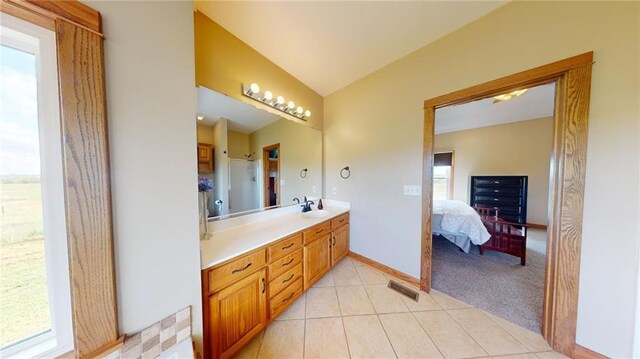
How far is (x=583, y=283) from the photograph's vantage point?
1191 millimetres

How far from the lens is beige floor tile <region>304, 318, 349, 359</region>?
129cm

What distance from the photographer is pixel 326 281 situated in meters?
2.10

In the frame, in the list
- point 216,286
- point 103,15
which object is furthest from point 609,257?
point 103,15

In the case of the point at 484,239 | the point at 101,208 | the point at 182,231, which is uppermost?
the point at 101,208

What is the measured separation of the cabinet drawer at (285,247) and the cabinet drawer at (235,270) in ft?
0.25

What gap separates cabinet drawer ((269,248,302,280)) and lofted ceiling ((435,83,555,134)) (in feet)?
10.8

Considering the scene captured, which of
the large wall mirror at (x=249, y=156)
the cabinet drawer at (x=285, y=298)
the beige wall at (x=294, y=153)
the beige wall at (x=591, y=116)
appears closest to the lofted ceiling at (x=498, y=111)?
the beige wall at (x=591, y=116)

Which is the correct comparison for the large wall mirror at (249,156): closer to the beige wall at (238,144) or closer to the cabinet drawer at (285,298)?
the beige wall at (238,144)

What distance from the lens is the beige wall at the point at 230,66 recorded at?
148 centimetres

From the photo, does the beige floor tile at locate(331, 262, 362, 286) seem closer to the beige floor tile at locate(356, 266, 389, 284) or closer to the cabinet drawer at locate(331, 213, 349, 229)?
the beige floor tile at locate(356, 266, 389, 284)

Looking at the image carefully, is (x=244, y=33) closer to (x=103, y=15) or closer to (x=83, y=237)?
(x=103, y=15)

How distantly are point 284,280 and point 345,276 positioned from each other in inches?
35.9

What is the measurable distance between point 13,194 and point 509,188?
664 centimetres

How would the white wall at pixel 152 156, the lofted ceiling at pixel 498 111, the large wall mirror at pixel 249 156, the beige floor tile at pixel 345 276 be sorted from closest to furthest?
1. the white wall at pixel 152 156
2. the large wall mirror at pixel 249 156
3. the beige floor tile at pixel 345 276
4. the lofted ceiling at pixel 498 111
